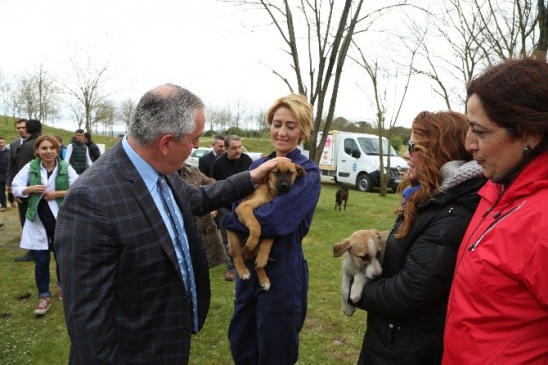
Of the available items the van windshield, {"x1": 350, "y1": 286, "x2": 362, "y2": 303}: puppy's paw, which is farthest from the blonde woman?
the van windshield

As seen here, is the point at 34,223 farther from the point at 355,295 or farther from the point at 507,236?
the point at 507,236

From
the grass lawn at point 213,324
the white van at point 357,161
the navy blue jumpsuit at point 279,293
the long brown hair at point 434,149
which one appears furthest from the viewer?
the white van at point 357,161

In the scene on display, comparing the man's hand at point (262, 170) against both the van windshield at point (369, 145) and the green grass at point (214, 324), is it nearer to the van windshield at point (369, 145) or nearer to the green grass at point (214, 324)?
the green grass at point (214, 324)

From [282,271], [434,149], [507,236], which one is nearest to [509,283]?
[507,236]

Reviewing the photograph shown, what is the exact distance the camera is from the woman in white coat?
5.39 m

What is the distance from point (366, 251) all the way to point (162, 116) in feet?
5.28

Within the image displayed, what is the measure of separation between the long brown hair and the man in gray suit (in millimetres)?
1249

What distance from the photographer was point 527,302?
1378 mm

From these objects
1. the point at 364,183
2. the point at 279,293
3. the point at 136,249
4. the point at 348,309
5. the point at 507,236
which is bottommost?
the point at 364,183

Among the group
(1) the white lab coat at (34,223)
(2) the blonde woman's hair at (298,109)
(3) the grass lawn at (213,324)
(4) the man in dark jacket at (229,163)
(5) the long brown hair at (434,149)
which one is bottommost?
(3) the grass lawn at (213,324)

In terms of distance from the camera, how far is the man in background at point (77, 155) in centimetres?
1047

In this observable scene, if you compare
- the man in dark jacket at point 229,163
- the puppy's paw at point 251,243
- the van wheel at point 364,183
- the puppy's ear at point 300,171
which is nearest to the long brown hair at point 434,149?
the puppy's ear at point 300,171

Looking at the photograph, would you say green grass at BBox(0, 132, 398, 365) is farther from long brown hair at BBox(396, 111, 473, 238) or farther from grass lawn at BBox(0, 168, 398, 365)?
long brown hair at BBox(396, 111, 473, 238)

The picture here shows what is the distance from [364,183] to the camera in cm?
2117
